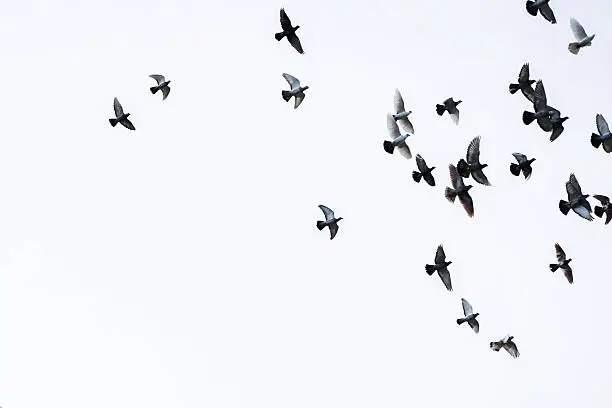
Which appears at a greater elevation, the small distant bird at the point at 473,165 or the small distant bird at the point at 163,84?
the small distant bird at the point at 163,84

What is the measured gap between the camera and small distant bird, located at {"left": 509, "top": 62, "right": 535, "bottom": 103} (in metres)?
46.8

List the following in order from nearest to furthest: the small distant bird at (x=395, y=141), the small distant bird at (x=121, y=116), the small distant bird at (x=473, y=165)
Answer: the small distant bird at (x=473, y=165)
the small distant bird at (x=395, y=141)
the small distant bird at (x=121, y=116)

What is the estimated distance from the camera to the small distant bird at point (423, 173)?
154 feet

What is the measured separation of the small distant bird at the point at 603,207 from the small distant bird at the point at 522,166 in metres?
2.15

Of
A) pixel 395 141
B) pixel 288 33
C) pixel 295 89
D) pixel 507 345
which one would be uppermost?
pixel 288 33

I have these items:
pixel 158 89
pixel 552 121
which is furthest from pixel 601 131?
pixel 158 89

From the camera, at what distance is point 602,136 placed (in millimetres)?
46594

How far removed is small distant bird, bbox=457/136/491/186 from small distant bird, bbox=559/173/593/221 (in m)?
2.53

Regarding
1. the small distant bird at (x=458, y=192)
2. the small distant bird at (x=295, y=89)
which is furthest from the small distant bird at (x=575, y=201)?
the small distant bird at (x=295, y=89)

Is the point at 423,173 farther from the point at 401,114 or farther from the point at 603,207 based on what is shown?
the point at 603,207

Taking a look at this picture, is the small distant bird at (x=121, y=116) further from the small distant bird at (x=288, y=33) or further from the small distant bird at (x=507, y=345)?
the small distant bird at (x=507, y=345)

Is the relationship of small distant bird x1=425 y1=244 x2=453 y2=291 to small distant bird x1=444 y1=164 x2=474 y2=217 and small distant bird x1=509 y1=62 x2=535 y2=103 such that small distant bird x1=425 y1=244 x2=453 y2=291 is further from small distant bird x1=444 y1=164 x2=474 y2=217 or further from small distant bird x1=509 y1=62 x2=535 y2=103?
small distant bird x1=509 y1=62 x2=535 y2=103

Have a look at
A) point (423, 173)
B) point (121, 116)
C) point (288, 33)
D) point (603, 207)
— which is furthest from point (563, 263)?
point (121, 116)

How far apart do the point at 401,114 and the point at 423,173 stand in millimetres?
2674
